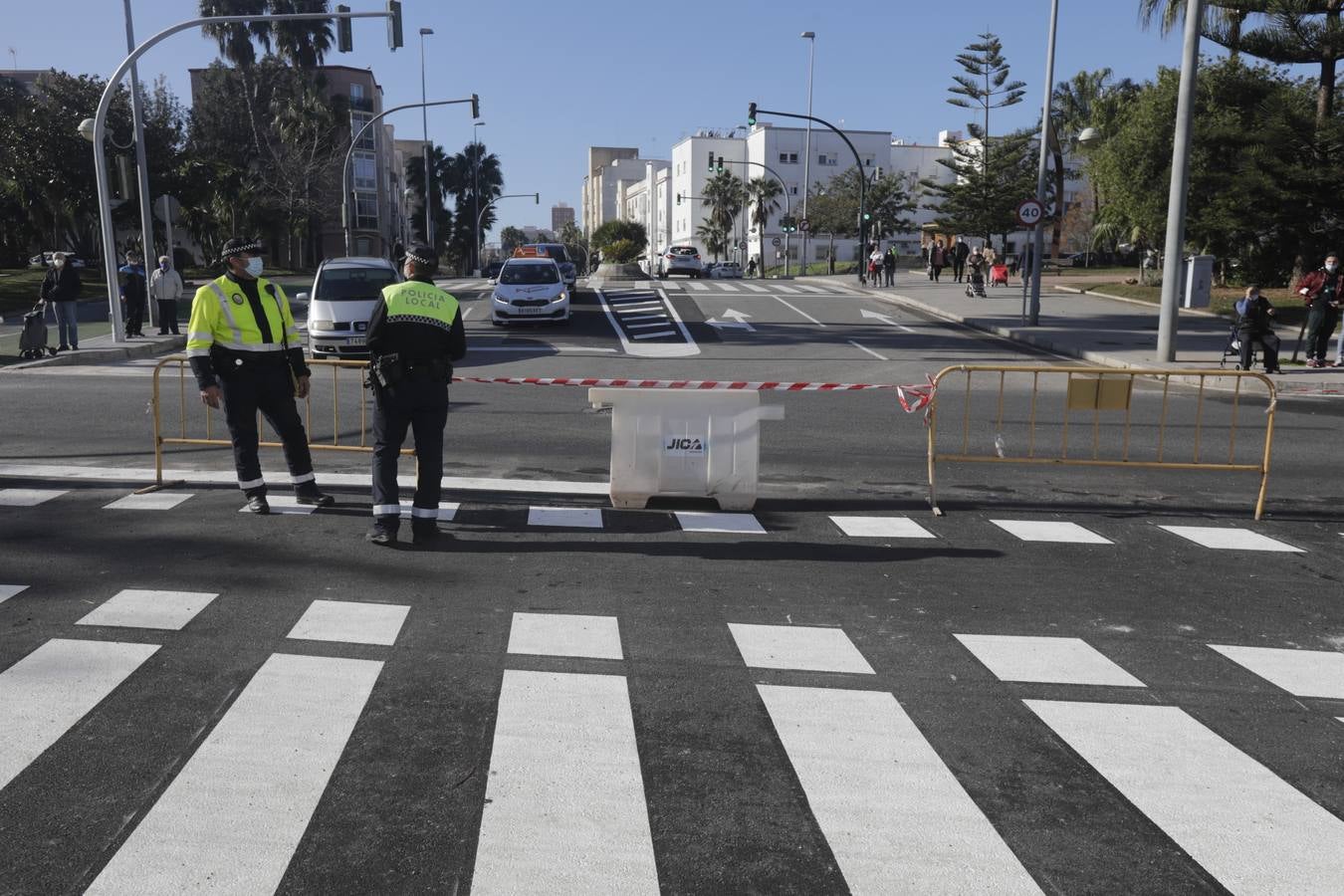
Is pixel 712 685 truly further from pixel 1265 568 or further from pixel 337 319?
pixel 337 319

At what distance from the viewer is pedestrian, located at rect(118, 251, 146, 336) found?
2234 centimetres

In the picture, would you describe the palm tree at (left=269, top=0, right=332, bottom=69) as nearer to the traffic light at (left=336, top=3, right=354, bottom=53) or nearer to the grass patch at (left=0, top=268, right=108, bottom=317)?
the grass patch at (left=0, top=268, right=108, bottom=317)

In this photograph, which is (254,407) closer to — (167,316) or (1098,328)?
(167,316)

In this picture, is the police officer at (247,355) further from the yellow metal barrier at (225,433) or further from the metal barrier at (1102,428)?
the metal barrier at (1102,428)

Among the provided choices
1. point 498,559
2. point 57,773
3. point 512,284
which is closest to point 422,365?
point 498,559

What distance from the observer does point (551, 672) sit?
4941 mm

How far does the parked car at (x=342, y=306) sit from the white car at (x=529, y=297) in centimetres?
513

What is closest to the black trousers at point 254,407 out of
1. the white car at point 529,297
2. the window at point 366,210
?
the white car at point 529,297

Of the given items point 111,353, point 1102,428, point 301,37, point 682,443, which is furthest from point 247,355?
point 301,37

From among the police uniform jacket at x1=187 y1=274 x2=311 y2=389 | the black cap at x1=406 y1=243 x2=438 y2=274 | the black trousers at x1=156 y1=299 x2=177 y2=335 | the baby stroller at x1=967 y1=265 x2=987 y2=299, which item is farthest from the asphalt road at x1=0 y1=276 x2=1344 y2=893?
the baby stroller at x1=967 y1=265 x2=987 y2=299

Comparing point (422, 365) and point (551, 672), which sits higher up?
point (422, 365)

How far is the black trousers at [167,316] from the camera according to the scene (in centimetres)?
2369

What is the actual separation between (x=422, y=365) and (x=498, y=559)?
4.32 feet

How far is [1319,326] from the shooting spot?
18906 mm
